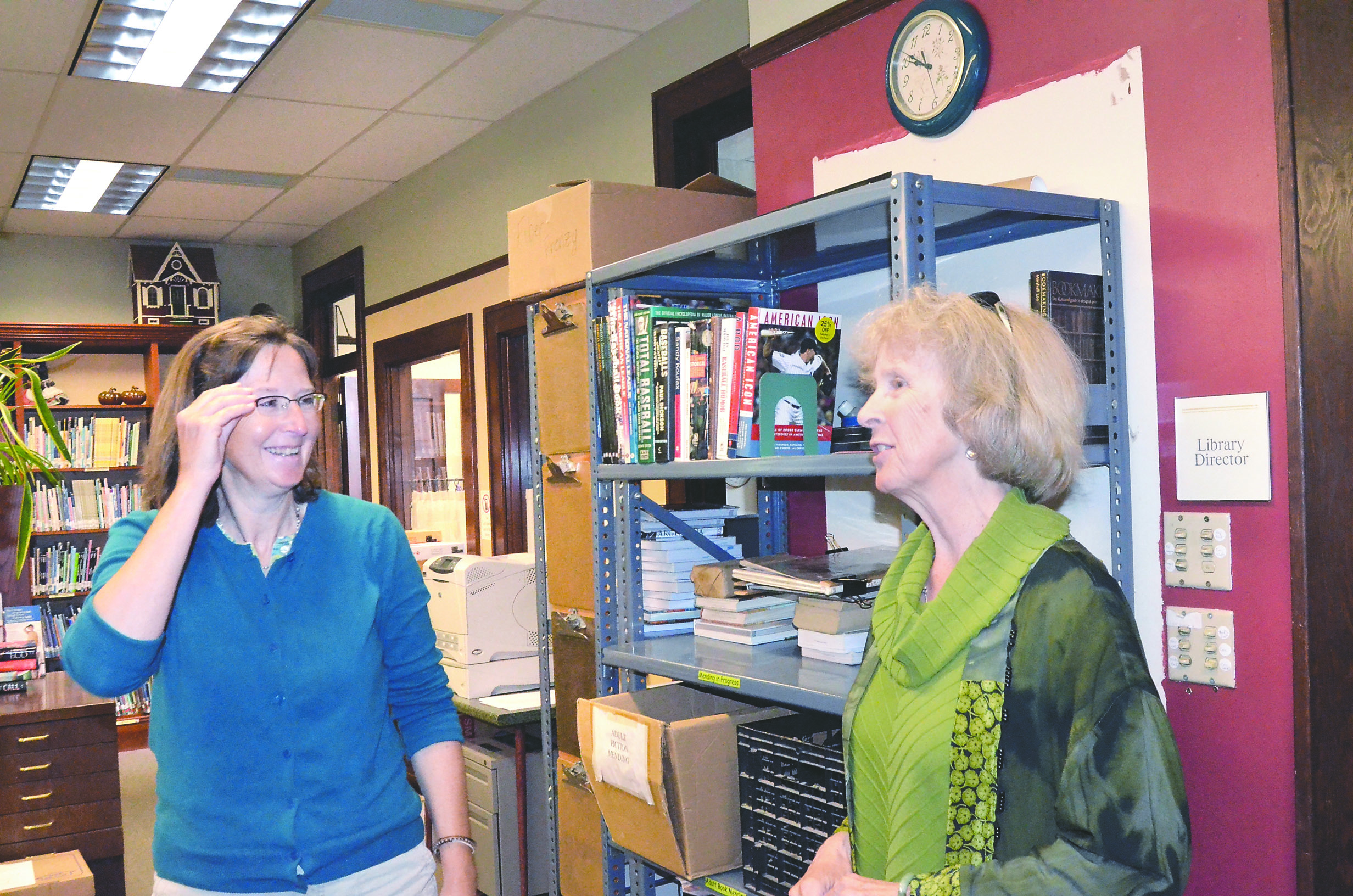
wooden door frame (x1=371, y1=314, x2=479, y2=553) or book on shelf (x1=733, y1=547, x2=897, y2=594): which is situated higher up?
wooden door frame (x1=371, y1=314, x2=479, y2=553)

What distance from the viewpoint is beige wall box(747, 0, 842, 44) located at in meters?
2.62

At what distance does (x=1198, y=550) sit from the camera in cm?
179

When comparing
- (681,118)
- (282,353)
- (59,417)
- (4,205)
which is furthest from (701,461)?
(59,417)

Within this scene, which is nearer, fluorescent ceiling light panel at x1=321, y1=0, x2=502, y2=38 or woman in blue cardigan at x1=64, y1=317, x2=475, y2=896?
woman in blue cardigan at x1=64, y1=317, x2=475, y2=896

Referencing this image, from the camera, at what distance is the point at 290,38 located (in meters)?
3.66

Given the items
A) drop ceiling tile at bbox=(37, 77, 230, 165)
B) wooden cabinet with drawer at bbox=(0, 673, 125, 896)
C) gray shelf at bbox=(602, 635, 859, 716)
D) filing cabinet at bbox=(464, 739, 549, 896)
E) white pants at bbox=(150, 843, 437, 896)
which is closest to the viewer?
white pants at bbox=(150, 843, 437, 896)

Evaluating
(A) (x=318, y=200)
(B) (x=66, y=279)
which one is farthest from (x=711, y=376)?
(B) (x=66, y=279)

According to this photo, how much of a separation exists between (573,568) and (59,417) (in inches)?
198

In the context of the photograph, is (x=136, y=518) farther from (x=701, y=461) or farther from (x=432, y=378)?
(x=432, y=378)

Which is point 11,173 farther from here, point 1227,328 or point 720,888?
point 1227,328

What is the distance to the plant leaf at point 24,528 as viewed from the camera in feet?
11.7

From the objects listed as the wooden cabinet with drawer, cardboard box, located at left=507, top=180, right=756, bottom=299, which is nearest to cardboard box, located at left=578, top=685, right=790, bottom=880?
cardboard box, located at left=507, top=180, right=756, bottom=299

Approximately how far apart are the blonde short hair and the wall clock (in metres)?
0.94

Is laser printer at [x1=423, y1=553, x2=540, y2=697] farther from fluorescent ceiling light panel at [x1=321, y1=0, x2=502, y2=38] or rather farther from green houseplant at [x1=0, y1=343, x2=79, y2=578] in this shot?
fluorescent ceiling light panel at [x1=321, y1=0, x2=502, y2=38]
